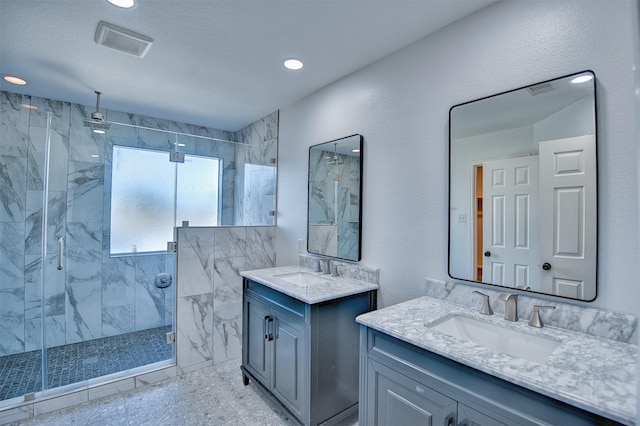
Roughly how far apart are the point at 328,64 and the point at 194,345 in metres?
2.65

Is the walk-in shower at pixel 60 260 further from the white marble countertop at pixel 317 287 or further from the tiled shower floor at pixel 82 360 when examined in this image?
the white marble countertop at pixel 317 287

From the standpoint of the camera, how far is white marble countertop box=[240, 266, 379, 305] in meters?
1.82

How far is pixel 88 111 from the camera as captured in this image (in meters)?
3.15

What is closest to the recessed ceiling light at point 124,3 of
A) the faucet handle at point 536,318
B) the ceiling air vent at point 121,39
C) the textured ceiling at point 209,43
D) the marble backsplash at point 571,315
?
the textured ceiling at point 209,43

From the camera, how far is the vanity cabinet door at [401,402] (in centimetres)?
114

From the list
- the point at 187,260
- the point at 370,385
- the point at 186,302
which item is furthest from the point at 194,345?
the point at 370,385

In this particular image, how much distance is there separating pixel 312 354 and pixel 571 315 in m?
1.29

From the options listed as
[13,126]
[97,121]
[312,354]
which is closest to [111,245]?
[97,121]

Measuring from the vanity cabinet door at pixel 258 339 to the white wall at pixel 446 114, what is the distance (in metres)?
0.83

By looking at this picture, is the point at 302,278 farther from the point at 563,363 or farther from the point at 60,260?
the point at 60,260

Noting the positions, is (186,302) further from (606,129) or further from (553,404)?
(606,129)

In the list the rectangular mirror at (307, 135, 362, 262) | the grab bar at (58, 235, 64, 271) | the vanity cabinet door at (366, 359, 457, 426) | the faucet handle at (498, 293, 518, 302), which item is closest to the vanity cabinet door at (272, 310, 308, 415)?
the vanity cabinet door at (366, 359, 457, 426)

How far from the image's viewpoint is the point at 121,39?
6.18 feet

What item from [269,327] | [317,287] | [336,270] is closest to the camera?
[317,287]
